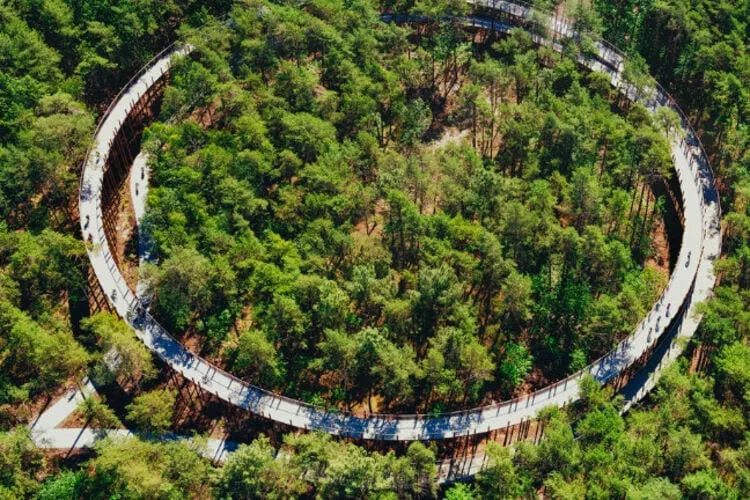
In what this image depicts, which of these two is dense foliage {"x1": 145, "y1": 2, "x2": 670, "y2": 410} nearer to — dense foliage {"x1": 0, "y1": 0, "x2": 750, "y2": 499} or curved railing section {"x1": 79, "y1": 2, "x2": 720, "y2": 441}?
dense foliage {"x1": 0, "y1": 0, "x2": 750, "y2": 499}

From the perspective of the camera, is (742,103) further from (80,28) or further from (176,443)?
(80,28)

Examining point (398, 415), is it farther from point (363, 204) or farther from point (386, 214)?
point (363, 204)

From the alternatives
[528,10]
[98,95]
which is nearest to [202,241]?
[98,95]

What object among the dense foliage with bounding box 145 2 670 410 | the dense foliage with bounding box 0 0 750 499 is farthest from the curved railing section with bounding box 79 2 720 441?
the dense foliage with bounding box 0 0 750 499

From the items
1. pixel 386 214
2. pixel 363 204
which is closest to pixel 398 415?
pixel 386 214

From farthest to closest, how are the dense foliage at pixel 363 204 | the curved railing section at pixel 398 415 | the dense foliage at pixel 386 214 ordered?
the dense foliage at pixel 386 214 → the curved railing section at pixel 398 415 → the dense foliage at pixel 363 204

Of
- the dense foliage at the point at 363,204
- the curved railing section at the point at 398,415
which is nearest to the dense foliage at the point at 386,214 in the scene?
the dense foliage at the point at 363,204

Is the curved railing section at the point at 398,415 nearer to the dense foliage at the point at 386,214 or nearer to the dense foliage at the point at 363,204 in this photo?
the dense foliage at the point at 386,214
